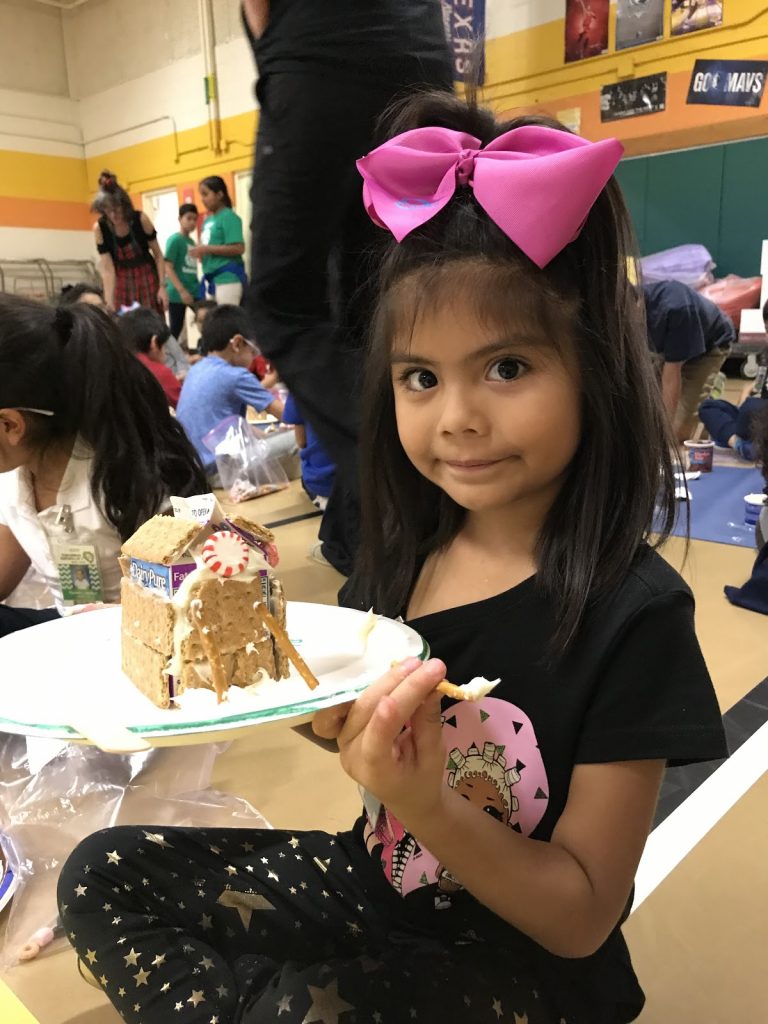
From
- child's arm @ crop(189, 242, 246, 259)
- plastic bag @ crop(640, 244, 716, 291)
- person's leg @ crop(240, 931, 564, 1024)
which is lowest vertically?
person's leg @ crop(240, 931, 564, 1024)

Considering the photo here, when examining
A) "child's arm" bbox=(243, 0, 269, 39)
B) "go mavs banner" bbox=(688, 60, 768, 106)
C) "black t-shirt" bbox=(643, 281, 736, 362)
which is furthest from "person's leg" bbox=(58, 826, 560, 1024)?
"go mavs banner" bbox=(688, 60, 768, 106)

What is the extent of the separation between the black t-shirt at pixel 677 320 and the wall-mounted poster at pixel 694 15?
204cm

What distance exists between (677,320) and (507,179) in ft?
12.5

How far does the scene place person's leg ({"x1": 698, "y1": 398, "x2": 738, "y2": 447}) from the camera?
4.31m

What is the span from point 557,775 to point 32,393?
1196mm

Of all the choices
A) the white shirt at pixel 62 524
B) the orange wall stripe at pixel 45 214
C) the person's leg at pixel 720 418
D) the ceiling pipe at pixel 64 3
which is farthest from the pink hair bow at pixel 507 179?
the ceiling pipe at pixel 64 3

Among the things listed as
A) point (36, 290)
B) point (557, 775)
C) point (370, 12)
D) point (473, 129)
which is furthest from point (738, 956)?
point (36, 290)

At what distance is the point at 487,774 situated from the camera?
868 millimetres

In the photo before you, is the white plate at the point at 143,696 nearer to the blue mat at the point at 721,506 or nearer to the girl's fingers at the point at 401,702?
the girl's fingers at the point at 401,702

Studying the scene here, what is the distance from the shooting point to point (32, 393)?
5.07ft

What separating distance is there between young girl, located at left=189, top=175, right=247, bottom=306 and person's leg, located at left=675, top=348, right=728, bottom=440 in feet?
11.0

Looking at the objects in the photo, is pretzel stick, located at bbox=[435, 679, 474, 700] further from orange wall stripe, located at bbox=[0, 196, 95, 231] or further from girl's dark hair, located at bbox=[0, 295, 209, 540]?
orange wall stripe, located at bbox=[0, 196, 95, 231]

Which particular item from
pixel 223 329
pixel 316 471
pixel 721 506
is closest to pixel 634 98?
pixel 223 329

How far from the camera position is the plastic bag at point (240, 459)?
4.07 meters
